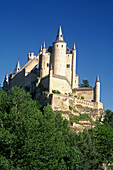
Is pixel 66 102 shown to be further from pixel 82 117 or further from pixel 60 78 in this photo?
pixel 60 78

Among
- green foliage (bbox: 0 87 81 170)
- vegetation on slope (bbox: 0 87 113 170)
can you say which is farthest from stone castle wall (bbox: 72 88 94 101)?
green foliage (bbox: 0 87 81 170)

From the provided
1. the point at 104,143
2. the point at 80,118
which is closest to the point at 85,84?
the point at 80,118

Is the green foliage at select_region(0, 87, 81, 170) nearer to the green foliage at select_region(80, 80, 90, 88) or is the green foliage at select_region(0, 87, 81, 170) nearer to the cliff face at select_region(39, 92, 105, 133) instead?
the cliff face at select_region(39, 92, 105, 133)

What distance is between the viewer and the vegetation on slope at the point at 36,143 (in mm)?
47906

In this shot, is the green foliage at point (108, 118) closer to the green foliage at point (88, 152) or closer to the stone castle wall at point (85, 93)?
the stone castle wall at point (85, 93)

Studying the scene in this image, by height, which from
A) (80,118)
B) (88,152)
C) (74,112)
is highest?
(74,112)

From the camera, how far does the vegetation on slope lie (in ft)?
157

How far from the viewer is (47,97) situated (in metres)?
80.2

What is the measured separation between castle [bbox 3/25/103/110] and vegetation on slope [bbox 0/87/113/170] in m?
22.4

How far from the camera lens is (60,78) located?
84562 millimetres

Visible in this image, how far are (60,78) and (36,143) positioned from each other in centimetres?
3729

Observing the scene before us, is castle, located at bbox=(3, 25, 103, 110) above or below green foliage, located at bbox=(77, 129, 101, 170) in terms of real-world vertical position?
above

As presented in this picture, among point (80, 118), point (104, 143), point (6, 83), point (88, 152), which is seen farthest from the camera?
point (6, 83)

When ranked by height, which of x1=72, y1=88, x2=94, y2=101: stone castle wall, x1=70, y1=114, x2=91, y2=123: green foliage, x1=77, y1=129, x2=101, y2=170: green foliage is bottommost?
x1=77, y1=129, x2=101, y2=170: green foliage
